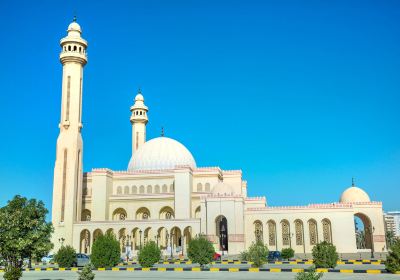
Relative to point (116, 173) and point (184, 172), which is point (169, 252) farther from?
point (116, 173)

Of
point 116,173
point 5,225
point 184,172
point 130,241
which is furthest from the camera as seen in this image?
point 116,173

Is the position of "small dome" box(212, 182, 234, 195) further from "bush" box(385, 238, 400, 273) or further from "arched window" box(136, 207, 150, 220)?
"bush" box(385, 238, 400, 273)

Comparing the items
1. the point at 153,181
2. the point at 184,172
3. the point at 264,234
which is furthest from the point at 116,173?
the point at 264,234

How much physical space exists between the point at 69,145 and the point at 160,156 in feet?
37.5

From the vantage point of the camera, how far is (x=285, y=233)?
4294cm

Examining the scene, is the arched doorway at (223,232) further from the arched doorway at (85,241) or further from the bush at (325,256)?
the bush at (325,256)

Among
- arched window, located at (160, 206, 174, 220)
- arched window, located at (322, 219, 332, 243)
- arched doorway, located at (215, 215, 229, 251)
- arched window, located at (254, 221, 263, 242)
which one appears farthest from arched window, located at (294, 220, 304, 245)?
arched window, located at (160, 206, 174, 220)

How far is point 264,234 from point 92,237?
16240 mm

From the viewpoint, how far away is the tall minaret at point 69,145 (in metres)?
41.5

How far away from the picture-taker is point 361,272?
1994cm

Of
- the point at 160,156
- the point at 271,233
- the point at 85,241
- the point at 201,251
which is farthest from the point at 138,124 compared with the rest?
the point at 201,251

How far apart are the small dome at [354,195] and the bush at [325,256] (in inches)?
Answer: 1006

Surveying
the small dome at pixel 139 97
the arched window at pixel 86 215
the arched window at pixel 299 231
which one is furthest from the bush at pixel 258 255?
the small dome at pixel 139 97

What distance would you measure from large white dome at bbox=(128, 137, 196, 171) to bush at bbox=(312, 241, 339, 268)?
28.9m
